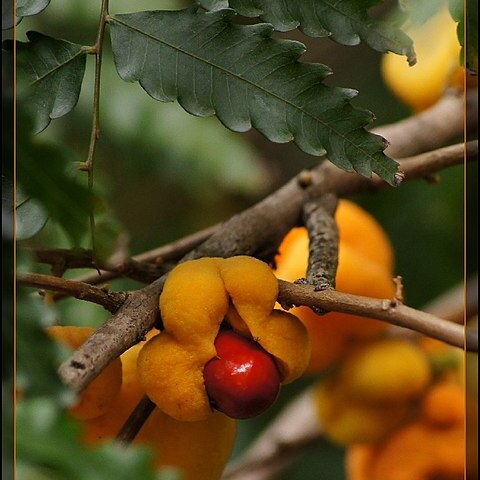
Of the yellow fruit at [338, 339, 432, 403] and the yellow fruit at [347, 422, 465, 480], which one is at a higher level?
Answer: the yellow fruit at [338, 339, 432, 403]

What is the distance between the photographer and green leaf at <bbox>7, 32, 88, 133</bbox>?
0.39 metres

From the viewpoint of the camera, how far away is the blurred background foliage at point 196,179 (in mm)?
438

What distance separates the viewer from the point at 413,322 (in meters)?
0.46

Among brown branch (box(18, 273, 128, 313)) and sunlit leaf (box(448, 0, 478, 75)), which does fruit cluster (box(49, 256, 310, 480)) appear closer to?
brown branch (box(18, 273, 128, 313))

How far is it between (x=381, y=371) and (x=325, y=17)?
22 cm

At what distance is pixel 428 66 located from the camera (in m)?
0.65

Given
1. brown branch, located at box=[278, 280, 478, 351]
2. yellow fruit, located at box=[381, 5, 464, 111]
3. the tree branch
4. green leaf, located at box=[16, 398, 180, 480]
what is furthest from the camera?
the tree branch

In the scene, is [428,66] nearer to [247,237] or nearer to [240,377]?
[247,237]

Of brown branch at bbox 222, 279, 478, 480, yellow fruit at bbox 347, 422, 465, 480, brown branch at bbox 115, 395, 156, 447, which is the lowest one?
brown branch at bbox 222, 279, 478, 480

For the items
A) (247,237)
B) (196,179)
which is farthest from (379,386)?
(196,179)

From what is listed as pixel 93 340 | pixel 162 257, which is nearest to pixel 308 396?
pixel 162 257

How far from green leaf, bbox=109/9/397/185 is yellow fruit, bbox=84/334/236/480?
12 cm

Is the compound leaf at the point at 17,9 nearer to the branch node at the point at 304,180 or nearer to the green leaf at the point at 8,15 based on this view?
the green leaf at the point at 8,15

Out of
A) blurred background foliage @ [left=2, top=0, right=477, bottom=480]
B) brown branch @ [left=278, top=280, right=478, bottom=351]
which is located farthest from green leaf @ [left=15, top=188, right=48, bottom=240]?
brown branch @ [left=278, top=280, right=478, bottom=351]
